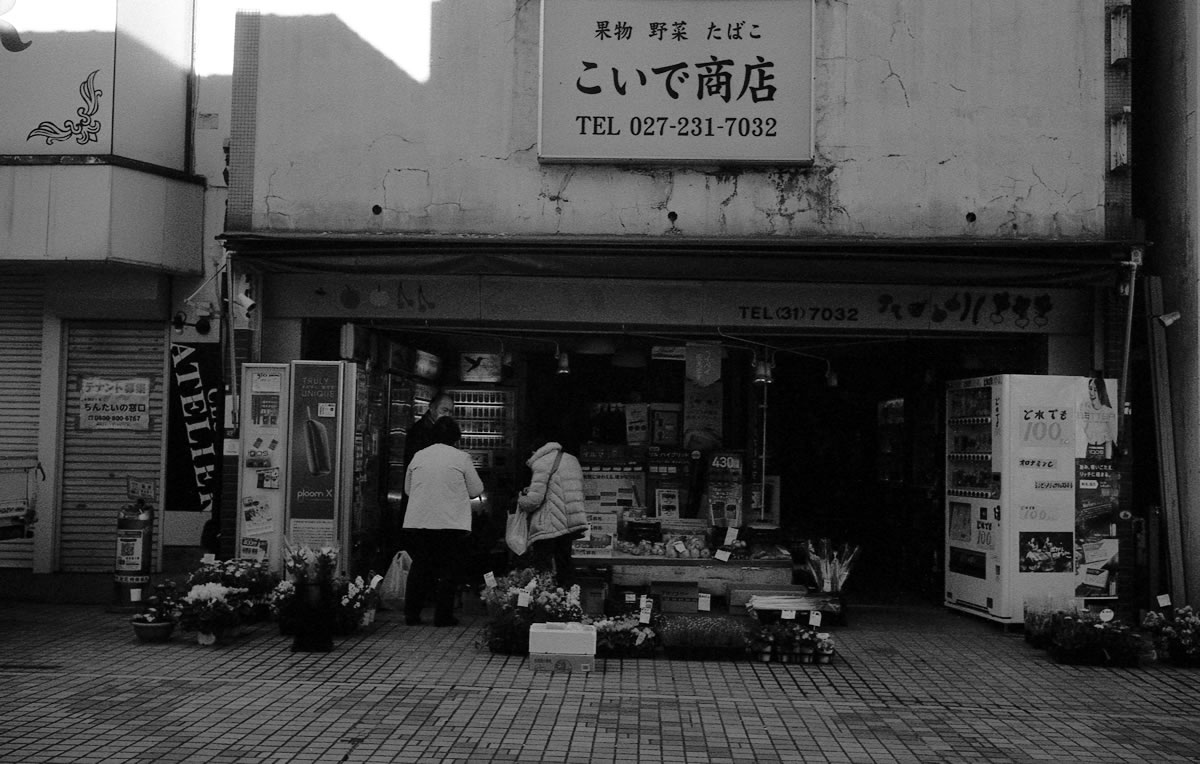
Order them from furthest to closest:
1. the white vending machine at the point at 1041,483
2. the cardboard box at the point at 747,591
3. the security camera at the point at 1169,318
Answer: the cardboard box at the point at 747,591, the security camera at the point at 1169,318, the white vending machine at the point at 1041,483

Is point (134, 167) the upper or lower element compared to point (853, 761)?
upper

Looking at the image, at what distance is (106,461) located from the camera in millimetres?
12781

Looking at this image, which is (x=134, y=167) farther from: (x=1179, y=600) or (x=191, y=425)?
(x=1179, y=600)

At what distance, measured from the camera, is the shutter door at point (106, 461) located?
41.8ft

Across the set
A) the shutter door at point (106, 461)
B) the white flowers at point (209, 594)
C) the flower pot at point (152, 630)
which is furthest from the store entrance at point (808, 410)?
the flower pot at point (152, 630)

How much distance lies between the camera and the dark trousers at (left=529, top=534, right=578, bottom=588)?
11000 mm

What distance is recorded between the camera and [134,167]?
11.8 meters

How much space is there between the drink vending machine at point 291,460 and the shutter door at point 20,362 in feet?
11.7

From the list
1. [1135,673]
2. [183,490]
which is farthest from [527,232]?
[1135,673]

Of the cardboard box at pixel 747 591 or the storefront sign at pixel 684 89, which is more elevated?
the storefront sign at pixel 684 89

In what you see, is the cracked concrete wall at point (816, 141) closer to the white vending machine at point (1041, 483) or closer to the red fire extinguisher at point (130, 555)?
the white vending machine at point (1041, 483)

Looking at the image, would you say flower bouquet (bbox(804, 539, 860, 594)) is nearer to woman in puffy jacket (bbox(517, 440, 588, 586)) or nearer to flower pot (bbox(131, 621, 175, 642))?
woman in puffy jacket (bbox(517, 440, 588, 586))

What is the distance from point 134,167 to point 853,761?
9686 mm

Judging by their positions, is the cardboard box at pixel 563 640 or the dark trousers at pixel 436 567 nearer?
the cardboard box at pixel 563 640
